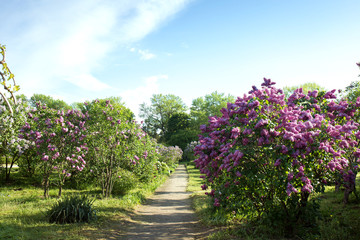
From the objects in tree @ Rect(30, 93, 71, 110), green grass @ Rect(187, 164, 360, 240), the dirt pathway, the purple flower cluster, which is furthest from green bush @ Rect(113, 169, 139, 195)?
tree @ Rect(30, 93, 71, 110)

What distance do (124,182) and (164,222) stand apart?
4.83 meters

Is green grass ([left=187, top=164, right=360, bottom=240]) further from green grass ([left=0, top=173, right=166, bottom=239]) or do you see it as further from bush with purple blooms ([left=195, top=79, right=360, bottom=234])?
green grass ([left=0, top=173, right=166, bottom=239])

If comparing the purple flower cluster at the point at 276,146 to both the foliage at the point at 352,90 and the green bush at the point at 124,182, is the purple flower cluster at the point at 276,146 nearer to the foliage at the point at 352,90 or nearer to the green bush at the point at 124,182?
the foliage at the point at 352,90

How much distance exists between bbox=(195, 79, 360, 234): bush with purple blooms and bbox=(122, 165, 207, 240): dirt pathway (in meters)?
1.74

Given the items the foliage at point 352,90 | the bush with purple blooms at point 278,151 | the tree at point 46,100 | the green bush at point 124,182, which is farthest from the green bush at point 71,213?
the tree at point 46,100

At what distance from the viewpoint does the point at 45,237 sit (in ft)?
17.2

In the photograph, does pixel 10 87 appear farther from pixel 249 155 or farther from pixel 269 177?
pixel 269 177

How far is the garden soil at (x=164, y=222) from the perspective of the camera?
627 centimetres

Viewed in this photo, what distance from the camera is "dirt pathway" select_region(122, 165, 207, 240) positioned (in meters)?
6.32

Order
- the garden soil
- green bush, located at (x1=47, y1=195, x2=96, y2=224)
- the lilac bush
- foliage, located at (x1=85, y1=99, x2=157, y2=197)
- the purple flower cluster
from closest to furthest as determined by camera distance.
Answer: the purple flower cluster → the garden soil → green bush, located at (x1=47, y1=195, x2=96, y2=224) → the lilac bush → foliage, located at (x1=85, y1=99, x2=157, y2=197)

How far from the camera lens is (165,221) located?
7777mm

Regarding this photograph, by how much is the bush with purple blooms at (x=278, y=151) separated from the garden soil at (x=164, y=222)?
5.61 ft

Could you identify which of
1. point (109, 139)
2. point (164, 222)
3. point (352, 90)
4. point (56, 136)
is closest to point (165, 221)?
point (164, 222)

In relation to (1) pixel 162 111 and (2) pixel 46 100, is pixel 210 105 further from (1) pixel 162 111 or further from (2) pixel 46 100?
(2) pixel 46 100
